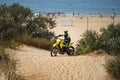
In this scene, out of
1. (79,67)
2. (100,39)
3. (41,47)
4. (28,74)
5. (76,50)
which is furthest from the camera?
(41,47)

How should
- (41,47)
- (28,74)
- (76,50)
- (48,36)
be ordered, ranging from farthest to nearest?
(48,36) < (41,47) < (76,50) < (28,74)

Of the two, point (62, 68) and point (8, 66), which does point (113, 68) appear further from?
point (8, 66)

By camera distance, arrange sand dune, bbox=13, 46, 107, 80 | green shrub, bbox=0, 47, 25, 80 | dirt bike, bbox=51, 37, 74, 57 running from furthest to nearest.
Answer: dirt bike, bbox=51, 37, 74, 57, sand dune, bbox=13, 46, 107, 80, green shrub, bbox=0, 47, 25, 80

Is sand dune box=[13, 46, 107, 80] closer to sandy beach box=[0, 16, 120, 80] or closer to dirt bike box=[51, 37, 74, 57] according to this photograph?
sandy beach box=[0, 16, 120, 80]

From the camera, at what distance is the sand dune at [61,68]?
47.5ft

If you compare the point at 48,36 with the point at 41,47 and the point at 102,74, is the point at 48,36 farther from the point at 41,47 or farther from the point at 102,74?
the point at 102,74

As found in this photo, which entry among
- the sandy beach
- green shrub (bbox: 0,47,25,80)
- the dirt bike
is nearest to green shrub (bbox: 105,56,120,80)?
the sandy beach

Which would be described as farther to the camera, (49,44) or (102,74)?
(49,44)

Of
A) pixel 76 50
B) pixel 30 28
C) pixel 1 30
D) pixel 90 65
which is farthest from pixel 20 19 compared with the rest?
pixel 90 65

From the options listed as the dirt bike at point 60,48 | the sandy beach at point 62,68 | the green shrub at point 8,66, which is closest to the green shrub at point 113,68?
the sandy beach at point 62,68

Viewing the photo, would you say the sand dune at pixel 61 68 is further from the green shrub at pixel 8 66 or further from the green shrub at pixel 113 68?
the green shrub at pixel 8 66

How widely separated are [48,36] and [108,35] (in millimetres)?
9044

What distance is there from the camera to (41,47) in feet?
80.4

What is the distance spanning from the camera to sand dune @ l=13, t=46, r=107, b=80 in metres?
14.5
